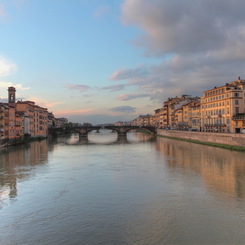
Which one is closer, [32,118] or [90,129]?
[32,118]

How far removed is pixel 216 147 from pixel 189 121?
112ft

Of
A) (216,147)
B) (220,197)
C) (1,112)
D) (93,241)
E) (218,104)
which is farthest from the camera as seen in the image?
(218,104)

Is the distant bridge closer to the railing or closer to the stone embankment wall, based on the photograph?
the stone embankment wall

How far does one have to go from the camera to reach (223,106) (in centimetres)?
5462

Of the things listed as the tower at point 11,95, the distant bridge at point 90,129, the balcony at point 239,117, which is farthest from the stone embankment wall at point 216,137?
the tower at point 11,95

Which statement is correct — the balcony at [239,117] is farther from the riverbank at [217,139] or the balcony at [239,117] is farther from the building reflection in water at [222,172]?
the building reflection in water at [222,172]

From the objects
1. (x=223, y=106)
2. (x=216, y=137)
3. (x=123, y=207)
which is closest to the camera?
(x=123, y=207)

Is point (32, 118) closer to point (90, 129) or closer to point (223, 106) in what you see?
point (90, 129)

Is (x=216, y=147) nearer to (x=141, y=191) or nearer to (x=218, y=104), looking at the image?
(x=218, y=104)

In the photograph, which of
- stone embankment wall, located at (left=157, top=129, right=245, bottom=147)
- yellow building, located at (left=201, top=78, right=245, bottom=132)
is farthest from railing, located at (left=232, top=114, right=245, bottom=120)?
stone embankment wall, located at (left=157, top=129, right=245, bottom=147)

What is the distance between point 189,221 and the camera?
41.9ft

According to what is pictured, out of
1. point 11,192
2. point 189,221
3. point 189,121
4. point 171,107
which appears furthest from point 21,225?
point 171,107

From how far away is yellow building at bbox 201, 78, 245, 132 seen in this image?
51281 mm

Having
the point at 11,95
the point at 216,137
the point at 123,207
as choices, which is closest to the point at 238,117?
the point at 216,137
